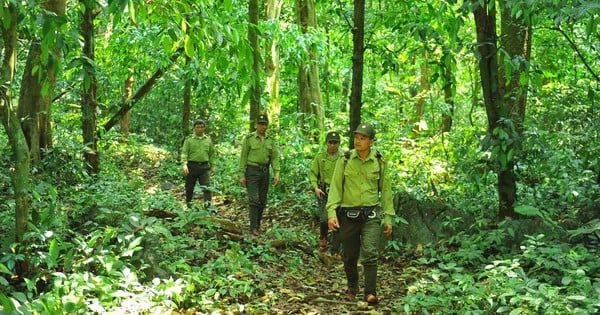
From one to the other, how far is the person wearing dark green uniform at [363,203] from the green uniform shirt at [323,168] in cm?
275

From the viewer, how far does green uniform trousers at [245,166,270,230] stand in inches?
422

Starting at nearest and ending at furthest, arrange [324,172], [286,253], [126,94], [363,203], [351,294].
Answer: [363,203] < [351,294] < [286,253] < [324,172] < [126,94]

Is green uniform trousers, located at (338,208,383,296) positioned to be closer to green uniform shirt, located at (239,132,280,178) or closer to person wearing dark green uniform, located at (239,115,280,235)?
person wearing dark green uniform, located at (239,115,280,235)

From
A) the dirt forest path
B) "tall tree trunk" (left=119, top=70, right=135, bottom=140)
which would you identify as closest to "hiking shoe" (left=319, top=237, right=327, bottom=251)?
the dirt forest path

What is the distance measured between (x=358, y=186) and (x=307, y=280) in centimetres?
185

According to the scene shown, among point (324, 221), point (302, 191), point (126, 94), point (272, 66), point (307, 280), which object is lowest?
point (307, 280)

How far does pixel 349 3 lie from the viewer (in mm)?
21531

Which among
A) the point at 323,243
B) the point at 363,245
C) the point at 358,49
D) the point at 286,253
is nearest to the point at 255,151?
the point at 323,243

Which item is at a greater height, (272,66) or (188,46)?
(272,66)

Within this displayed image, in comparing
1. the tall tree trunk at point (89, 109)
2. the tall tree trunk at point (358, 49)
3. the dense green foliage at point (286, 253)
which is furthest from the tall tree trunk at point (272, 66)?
the tall tree trunk at point (358, 49)

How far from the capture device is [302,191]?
1398 cm

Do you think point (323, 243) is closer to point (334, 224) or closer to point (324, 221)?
point (324, 221)

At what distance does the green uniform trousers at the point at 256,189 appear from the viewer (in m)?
→ 10.7

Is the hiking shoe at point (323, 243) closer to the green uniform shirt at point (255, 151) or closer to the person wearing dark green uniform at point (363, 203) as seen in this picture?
the green uniform shirt at point (255, 151)
